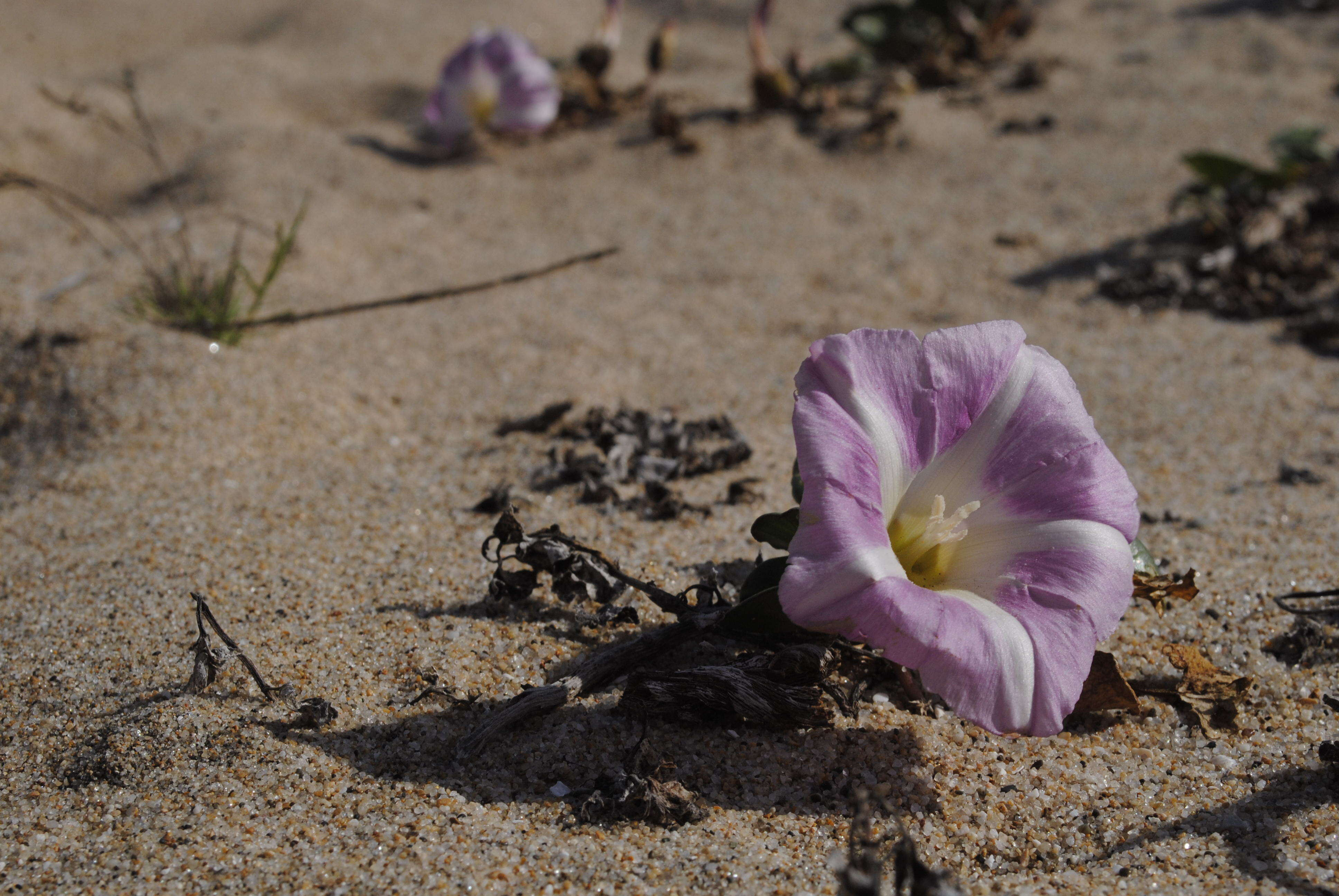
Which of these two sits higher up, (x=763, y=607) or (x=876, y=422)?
(x=876, y=422)

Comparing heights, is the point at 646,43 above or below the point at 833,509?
above

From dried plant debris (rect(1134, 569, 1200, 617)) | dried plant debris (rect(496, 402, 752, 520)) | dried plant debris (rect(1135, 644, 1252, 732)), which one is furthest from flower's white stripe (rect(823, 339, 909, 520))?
dried plant debris (rect(496, 402, 752, 520))

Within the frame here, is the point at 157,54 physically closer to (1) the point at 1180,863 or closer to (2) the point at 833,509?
(2) the point at 833,509

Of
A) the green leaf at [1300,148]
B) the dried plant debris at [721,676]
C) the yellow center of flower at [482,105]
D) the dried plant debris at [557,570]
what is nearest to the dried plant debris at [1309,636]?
the dried plant debris at [721,676]

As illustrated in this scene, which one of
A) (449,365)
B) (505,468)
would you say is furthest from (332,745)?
(449,365)

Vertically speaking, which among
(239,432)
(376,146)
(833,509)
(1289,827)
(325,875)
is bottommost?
(1289,827)

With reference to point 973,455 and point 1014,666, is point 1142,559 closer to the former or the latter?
point 973,455

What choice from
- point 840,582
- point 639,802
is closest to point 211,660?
point 639,802
